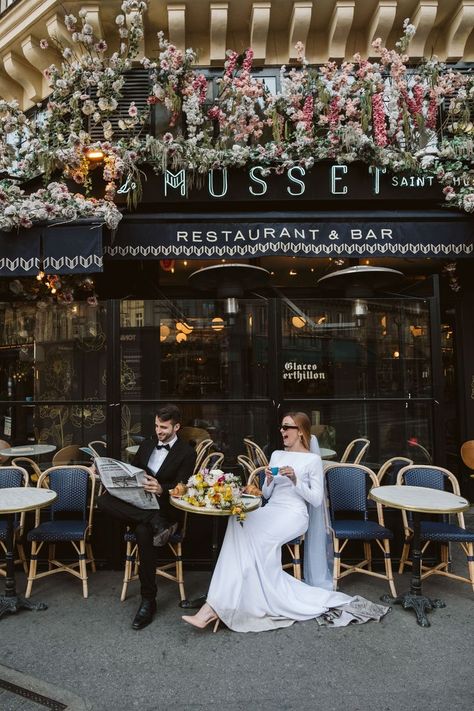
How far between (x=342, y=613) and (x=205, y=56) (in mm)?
7690

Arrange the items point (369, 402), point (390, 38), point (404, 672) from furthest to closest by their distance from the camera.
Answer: point (390, 38) < point (369, 402) < point (404, 672)

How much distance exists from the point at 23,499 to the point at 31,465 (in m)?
2.09

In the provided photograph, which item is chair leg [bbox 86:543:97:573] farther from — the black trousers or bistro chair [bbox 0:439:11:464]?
bistro chair [bbox 0:439:11:464]

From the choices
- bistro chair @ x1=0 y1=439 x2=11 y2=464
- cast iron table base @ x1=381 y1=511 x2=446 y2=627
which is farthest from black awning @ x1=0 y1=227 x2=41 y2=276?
cast iron table base @ x1=381 y1=511 x2=446 y2=627

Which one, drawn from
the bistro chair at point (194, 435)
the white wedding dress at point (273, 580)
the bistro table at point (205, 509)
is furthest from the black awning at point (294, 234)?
the bistro table at point (205, 509)

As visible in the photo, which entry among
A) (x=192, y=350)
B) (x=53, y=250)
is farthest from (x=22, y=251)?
(x=192, y=350)

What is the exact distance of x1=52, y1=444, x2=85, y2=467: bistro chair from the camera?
21.5 feet

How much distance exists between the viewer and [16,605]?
4477 mm

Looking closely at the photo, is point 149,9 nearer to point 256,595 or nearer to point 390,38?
point 390,38

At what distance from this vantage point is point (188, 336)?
22.0ft

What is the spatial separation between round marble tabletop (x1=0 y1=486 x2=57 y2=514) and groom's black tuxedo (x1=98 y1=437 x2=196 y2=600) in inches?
22.1

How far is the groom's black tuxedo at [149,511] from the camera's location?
4.33 m

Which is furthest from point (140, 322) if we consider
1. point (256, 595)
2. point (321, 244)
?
point (256, 595)

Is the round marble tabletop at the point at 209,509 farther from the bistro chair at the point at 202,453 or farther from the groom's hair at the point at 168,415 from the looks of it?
the bistro chair at the point at 202,453
